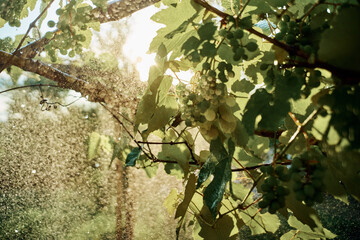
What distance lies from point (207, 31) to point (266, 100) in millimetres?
161

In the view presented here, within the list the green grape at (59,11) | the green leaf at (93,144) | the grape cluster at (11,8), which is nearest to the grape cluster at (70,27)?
the green grape at (59,11)

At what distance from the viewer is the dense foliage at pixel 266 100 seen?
0.35 m

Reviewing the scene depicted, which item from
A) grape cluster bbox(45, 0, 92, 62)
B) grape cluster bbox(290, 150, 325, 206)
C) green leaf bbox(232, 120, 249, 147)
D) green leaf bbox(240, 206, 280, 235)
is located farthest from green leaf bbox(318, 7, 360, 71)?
grape cluster bbox(45, 0, 92, 62)

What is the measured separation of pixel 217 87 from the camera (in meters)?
0.49

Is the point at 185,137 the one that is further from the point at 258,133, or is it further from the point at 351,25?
the point at 351,25

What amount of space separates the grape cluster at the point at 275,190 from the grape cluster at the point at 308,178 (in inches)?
1.0

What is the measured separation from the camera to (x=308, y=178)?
374 millimetres

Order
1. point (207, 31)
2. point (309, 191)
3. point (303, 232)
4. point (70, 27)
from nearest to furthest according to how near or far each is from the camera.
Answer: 1. point (309, 191)
2. point (207, 31)
3. point (303, 232)
4. point (70, 27)

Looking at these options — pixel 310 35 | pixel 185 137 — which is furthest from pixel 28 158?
pixel 310 35

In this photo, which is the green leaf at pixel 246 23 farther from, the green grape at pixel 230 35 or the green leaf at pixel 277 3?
the green leaf at pixel 277 3

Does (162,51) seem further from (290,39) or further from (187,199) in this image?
(187,199)

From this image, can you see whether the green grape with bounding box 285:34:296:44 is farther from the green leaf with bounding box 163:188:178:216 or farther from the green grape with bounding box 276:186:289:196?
the green leaf with bounding box 163:188:178:216

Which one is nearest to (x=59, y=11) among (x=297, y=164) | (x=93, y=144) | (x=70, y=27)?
(x=70, y=27)

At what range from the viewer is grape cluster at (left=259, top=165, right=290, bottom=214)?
→ 393 millimetres
